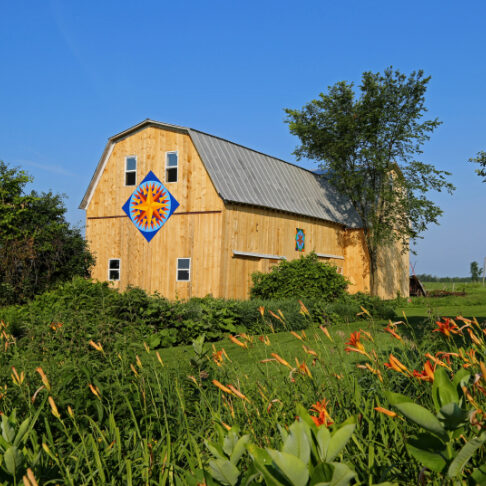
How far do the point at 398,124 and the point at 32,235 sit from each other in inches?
716

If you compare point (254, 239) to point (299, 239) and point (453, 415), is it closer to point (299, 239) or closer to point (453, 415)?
point (299, 239)

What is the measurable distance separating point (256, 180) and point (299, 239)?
11.2ft

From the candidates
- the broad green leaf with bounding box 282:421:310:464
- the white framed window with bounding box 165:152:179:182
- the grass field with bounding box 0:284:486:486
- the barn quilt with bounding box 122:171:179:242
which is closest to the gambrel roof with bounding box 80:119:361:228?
the white framed window with bounding box 165:152:179:182

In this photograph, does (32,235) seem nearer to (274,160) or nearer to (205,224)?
(205,224)

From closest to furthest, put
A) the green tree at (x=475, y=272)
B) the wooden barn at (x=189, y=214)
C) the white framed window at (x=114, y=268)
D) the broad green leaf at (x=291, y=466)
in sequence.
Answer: the broad green leaf at (x=291, y=466)
the wooden barn at (x=189, y=214)
the white framed window at (x=114, y=268)
the green tree at (x=475, y=272)

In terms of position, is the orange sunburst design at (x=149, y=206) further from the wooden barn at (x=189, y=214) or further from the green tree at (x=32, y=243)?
the green tree at (x=32, y=243)

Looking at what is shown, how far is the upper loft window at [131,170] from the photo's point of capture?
23.0 m

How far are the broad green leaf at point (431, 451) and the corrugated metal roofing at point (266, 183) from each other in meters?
18.9

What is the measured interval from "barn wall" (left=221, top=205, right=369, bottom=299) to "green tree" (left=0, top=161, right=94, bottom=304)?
200 inches

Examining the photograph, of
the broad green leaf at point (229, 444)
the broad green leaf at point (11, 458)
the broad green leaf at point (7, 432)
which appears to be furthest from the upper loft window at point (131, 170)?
the broad green leaf at point (229, 444)

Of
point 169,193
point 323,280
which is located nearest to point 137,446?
point 323,280

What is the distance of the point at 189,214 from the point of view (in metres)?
21.2

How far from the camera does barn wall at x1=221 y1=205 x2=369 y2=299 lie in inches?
805

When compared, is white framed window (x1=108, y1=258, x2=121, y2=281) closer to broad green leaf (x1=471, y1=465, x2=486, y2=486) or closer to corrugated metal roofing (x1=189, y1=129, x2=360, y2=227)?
corrugated metal roofing (x1=189, y1=129, x2=360, y2=227)
